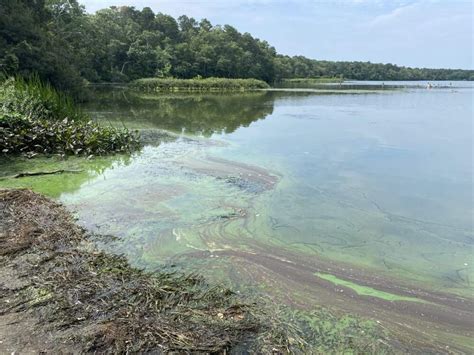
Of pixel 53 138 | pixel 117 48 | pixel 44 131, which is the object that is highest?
pixel 117 48

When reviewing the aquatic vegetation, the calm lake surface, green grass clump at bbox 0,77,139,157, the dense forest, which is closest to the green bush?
green grass clump at bbox 0,77,139,157

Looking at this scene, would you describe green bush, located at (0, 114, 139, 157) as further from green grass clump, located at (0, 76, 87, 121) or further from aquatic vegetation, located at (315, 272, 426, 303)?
aquatic vegetation, located at (315, 272, 426, 303)

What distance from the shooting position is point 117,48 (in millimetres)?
45844

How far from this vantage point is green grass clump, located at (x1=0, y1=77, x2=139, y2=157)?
748cm

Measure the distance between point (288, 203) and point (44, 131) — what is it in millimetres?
5126

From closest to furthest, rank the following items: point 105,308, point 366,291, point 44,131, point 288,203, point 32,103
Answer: point 105,308, point 366,291, point 288,203, point 44,131, point 32,103

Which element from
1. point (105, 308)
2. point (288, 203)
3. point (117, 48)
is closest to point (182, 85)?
point (117, 48)

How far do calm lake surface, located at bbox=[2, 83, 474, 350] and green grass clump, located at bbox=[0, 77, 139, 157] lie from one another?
52 cm

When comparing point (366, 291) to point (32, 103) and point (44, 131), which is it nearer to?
point (44, 131)

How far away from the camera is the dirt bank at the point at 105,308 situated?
2488 mm

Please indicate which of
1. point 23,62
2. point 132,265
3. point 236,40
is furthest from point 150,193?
point 236,40

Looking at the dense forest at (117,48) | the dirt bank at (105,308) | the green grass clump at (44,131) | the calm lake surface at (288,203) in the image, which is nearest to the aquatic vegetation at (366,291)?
the calm lake surface at (288,203)

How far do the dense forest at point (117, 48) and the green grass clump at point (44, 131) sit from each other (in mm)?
6368

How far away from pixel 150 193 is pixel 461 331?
14.0 feet
